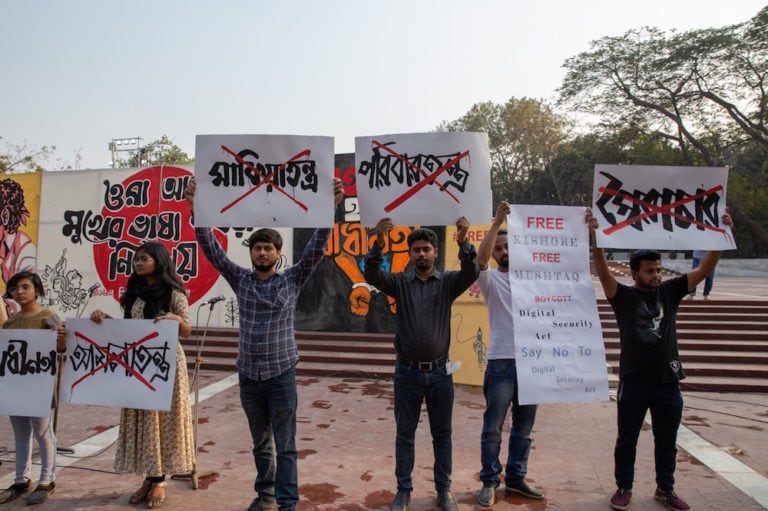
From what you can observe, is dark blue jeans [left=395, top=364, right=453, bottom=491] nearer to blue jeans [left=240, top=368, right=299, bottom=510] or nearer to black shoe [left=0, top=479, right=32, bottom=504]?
blue jeans [left=240, top=368, right=299, bottom=510]

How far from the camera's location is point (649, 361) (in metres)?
3.35

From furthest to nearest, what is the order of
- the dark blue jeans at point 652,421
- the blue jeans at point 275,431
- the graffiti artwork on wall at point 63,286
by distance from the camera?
the graffiti artwork on wall at point 63,286
the dark blue jeans at point 652,421
the blue jeans at point 275,431

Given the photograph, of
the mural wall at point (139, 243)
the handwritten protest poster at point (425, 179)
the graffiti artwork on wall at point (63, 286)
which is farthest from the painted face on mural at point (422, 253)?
the graffiti artwork on wall at point (63, 286)

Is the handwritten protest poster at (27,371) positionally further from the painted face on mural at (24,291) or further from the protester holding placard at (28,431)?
the painted face on mural at (24,291)

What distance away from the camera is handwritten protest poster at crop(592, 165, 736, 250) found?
3.53 m

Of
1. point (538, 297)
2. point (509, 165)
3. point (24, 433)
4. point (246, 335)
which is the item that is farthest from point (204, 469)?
point (509, 165)

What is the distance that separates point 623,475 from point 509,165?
32.6m

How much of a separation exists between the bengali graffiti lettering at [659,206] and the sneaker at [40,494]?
13.3 ft

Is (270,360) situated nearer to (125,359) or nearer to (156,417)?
(156,417)

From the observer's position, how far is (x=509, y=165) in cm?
3462

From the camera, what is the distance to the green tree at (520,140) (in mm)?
32500

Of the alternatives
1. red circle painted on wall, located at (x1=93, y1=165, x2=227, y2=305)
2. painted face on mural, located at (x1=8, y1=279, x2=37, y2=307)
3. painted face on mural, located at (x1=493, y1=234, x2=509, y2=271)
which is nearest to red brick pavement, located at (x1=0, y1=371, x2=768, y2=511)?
painted face on mural, located at (x1=8, y1=279, x2=37, y2=307)

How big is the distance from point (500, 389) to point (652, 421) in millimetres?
956

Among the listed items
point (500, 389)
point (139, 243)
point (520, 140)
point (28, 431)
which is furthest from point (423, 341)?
point (520, 140)
